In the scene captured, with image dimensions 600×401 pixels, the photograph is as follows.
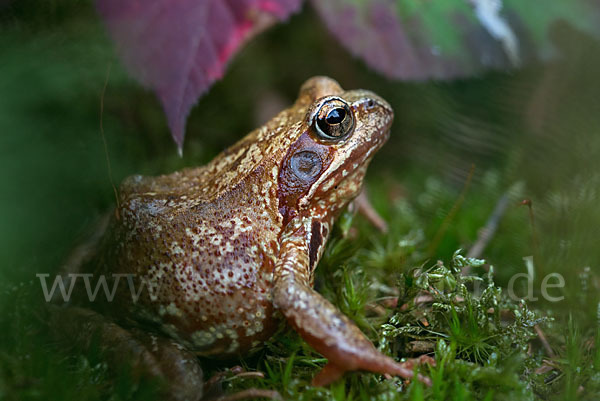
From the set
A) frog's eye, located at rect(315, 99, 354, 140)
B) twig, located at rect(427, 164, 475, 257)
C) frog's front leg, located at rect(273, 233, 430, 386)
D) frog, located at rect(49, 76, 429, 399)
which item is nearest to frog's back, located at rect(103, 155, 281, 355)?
frog, located at rect(49, 76, 429, 399)

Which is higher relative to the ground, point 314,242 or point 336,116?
point 336,116

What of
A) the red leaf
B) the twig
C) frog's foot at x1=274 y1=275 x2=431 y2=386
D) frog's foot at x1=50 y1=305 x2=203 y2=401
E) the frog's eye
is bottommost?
the twig

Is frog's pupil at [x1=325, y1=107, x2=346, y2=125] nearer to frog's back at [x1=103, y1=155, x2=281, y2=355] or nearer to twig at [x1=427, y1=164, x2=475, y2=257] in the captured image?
frog's back at [x1=103, y1=155, x2=281, y2=355]

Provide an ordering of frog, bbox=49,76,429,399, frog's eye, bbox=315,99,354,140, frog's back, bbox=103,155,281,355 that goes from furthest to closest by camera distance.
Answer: frog's eye, bbox=315,99,354,140 → frog's back, bbox=103,155,281,355 → frog, bbox=49,76,429,399

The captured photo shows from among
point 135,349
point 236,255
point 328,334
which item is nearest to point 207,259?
point 236,255

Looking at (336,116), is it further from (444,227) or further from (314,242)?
(444,227)

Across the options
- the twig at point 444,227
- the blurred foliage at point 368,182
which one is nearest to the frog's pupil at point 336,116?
the blurred foliage at point 368,182

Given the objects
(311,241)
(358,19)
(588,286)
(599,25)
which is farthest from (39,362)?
(599,25)

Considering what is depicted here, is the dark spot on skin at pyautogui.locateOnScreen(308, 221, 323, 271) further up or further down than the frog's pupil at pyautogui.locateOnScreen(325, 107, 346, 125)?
further down
